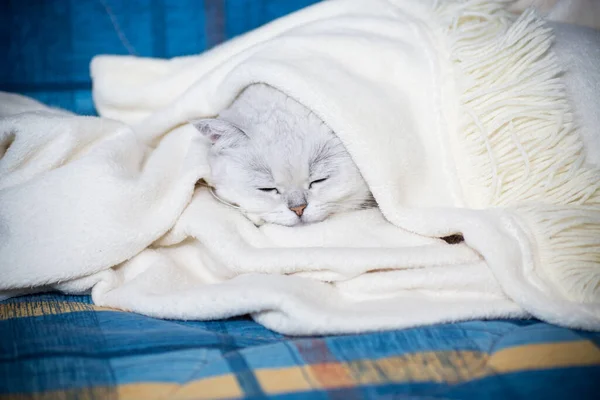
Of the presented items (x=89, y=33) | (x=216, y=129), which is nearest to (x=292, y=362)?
(x=216, y=129)

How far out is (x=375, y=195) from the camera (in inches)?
44.9

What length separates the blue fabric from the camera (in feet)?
5.41

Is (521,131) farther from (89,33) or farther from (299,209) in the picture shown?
(89,33)

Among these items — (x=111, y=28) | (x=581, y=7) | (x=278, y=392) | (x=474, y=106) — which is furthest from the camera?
(x=111, y=28)

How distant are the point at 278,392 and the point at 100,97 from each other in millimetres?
1093

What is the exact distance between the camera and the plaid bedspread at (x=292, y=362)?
0.77m

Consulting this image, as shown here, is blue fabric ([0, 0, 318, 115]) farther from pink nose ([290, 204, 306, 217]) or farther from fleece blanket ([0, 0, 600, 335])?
pink nose ([290, 204, 306, 217])

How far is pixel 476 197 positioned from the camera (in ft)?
3.80

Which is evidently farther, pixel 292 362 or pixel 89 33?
pixel 89 33

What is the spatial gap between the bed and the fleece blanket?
4 cm

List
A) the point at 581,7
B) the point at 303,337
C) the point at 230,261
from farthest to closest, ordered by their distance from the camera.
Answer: the point at 581,7, the point at 230,261, the point at 303,337

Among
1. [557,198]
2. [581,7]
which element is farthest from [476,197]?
[581,7]

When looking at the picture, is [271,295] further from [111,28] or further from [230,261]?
[111,28]

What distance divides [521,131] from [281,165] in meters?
0.50
